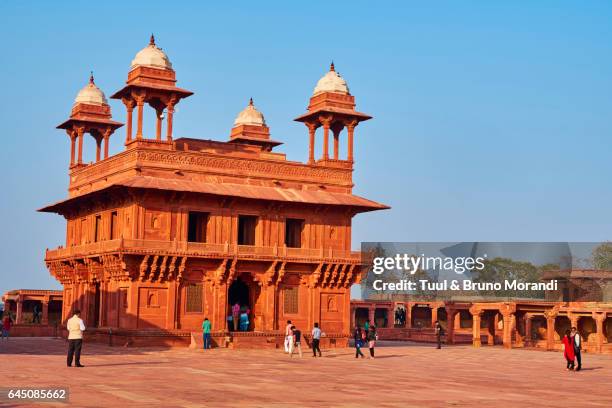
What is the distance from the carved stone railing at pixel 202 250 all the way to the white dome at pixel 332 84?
321 inches

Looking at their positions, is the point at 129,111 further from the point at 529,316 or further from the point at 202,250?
the point at 529,316

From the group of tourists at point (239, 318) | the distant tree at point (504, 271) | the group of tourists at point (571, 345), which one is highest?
the distant tree at point (504, 271)

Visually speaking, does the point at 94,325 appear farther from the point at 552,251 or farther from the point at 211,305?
the point at 552,251

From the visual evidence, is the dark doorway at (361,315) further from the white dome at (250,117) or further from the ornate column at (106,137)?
the ornate column at (106,137)

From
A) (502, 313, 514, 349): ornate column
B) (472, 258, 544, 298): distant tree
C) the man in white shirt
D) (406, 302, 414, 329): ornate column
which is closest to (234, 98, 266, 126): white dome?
(502, 313, 514, 349): ornate column

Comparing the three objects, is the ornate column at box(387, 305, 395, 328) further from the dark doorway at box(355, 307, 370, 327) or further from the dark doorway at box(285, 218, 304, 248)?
the dark doorway at box(285, 218, 304, 248)

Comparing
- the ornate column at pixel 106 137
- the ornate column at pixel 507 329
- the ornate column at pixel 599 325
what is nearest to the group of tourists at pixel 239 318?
the ornate column at pixel 106 137

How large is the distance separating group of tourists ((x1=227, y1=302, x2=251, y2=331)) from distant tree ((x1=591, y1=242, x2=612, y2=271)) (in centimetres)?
5575

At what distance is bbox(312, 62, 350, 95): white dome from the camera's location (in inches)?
1863

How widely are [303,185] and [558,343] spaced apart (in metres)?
17.1

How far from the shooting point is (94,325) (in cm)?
4497

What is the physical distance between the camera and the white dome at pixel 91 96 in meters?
50.2

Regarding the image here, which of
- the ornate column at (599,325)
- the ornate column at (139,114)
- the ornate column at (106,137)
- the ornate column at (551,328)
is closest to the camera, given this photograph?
the ornate column at (139,114)

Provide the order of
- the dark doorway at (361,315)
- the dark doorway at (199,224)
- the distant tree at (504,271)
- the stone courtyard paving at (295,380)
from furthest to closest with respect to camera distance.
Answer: the distant tree at (504,271), the dark doorway at (361,315), the dark doorway at (199,224), the stone courtyard paving at (295,380)
